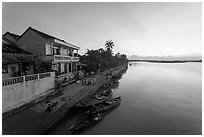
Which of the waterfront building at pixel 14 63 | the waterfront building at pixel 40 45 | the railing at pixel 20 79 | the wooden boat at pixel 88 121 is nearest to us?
the railing at pixel 20 79

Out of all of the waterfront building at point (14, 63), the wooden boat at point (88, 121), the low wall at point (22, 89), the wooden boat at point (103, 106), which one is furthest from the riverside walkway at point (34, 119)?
the waterfront building at point (14, 63)

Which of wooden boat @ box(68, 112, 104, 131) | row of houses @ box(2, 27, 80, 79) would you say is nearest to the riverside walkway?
wooden boat @ box(68, 112, 104, 131)

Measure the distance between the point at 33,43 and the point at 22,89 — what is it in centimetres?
989

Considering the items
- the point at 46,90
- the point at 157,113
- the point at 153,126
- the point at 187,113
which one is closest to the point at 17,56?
the point at 46,90

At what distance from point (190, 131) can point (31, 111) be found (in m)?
15.4

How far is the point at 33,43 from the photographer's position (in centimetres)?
2002

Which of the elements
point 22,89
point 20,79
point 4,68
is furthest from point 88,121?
point 4,68

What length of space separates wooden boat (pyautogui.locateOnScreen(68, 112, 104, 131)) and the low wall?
18.3 feet

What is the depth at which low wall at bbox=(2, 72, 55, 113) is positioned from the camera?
10987 millimetres

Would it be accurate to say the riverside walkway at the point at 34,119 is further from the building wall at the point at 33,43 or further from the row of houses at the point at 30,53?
the building wall at the point at 33,43

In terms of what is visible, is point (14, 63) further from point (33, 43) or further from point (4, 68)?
point (33, 43)

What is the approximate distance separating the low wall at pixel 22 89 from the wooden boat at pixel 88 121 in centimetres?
558

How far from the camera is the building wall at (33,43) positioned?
19375 mm

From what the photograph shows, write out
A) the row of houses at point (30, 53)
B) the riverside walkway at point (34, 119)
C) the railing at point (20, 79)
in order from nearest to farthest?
the riverside walkway at point (34, 119) < the railing at point (20, 79) < the row of houses at point (30, 53)
